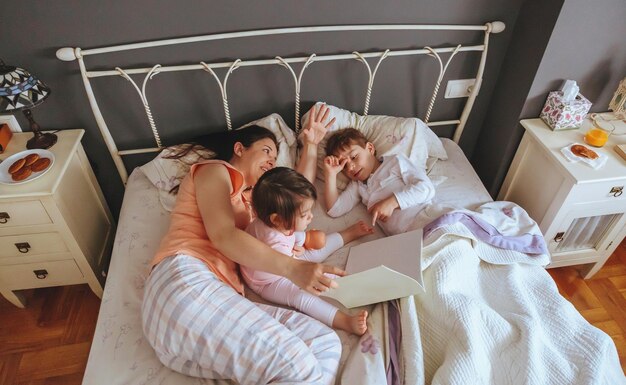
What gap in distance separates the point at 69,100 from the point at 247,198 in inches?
34.2

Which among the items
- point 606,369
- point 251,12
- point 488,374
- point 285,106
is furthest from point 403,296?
point 251,12

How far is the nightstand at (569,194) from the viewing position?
166 cm

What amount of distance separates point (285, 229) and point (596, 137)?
1.37 meters

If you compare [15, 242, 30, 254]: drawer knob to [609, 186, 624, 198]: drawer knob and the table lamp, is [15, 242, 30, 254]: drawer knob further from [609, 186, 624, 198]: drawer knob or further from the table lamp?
[609, 186, 624, 198]: drawer knob

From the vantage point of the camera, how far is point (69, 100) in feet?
5.61

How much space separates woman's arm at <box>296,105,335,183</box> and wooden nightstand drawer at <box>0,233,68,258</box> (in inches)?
39.9

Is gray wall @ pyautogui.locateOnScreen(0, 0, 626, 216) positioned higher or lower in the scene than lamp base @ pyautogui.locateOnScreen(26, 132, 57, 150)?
higher

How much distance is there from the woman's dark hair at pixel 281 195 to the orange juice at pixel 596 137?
125cm

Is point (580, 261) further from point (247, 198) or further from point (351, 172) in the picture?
point (247, 198)

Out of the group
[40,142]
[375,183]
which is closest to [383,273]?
[375,183]

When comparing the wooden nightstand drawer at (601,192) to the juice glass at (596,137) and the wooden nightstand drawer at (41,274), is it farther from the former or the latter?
the wooden nightstand drawer at (41,274)

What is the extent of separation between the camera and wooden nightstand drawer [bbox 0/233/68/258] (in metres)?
1.62

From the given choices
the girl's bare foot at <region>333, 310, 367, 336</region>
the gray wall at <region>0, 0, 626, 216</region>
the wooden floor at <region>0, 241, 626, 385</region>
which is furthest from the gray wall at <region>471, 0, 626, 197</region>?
the girl's bare foot at <region>333, 310, 367, 336</region>

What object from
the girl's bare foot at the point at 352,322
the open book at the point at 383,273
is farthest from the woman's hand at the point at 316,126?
the girl's bare foot at the point at 352,322
